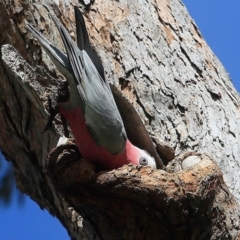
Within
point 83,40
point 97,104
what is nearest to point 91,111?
point 97,104

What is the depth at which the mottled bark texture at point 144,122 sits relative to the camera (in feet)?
5.68

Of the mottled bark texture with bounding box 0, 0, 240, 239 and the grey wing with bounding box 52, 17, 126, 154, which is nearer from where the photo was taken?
the mottled bark texture with bounding box 0, 0, 240, 239

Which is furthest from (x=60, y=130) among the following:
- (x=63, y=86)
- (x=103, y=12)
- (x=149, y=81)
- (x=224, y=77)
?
(x=224, y=77)

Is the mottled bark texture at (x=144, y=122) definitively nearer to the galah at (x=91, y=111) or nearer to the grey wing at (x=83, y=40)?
the galah at (x=91, y=111)

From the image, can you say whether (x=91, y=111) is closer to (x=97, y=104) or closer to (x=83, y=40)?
(x=97, y=104)

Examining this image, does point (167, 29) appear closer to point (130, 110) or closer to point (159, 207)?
point (130, 110)

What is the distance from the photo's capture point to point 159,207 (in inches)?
67.1

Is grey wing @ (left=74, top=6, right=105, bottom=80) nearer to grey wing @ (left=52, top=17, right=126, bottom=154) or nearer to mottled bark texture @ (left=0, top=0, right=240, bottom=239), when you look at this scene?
grey wing @ (left=52, top=17, right=126, bottom=154)

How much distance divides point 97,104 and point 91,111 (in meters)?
0.03

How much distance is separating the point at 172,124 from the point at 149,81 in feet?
0.71

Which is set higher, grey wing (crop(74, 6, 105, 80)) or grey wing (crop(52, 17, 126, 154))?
grey wing (crop(74, 6, 105, 80))

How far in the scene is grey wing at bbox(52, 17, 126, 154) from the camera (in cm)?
192

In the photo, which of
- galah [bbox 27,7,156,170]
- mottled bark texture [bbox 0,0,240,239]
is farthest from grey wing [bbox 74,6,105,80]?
mottled bark texture [bbox 0,0,240,239]

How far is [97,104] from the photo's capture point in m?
1.92
